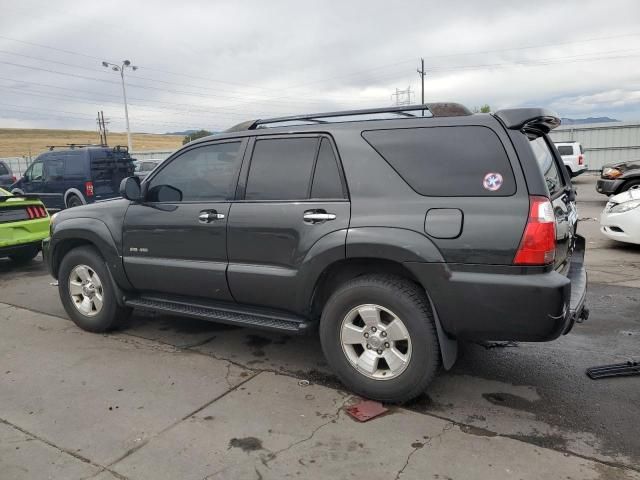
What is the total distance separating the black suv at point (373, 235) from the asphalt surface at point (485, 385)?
39cm

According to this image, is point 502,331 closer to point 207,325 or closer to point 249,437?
point 249,437

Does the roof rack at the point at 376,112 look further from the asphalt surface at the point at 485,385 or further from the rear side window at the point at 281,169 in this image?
the asphalt surface at the point at 485,385

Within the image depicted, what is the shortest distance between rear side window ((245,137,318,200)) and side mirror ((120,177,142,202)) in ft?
3.76

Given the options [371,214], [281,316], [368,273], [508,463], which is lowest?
[508,463]

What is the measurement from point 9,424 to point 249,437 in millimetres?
1576

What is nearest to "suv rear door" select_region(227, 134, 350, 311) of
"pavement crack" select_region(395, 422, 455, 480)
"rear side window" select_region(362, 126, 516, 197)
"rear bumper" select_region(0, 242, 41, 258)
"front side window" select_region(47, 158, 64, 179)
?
"rear side window" select_region(362, 126, 516, 197)

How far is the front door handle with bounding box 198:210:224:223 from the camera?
395 cm

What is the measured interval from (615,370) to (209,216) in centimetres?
320

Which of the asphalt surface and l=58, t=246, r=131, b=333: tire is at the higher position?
l=58, t=246, r=131, b=333: tire

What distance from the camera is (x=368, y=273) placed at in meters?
3.42

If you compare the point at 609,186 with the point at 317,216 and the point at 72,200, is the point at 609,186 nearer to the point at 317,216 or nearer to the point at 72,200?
the point at 317,216

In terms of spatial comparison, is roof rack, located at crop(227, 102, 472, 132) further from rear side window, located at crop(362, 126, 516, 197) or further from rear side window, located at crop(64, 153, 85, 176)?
rear side window, located at crop(64, 153, 85, 176)

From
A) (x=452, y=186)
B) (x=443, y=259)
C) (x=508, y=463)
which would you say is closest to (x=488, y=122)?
(x=452, y=186)

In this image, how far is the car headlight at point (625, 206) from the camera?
7690 millimetres
